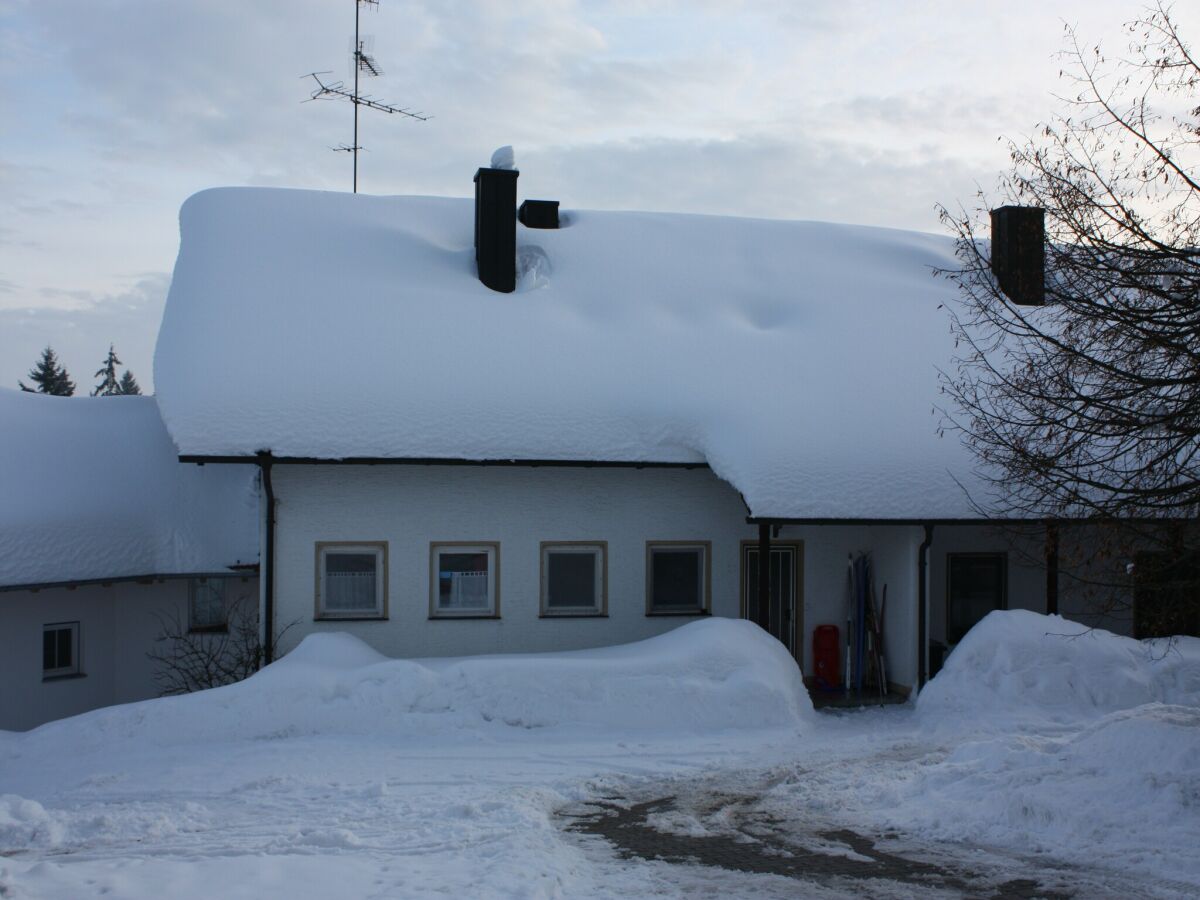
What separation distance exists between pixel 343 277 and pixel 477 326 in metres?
2.51

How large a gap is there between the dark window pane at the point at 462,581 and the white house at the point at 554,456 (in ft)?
0.10

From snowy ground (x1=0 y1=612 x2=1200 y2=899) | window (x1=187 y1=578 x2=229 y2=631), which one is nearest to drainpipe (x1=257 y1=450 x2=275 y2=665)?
snowy ground (x1=0 y1=612 x2=1200 y2=899)

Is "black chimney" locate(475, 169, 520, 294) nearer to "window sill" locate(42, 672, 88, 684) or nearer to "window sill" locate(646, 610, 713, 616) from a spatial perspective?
"window sill" locate(646, 610, 713, 616)

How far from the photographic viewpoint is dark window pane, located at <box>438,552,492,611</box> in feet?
50.7

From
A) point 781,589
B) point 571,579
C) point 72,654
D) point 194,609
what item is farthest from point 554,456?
point 72,654

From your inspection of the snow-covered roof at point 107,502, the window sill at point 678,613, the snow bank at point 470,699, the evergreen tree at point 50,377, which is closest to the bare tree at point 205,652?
the snow-covered roof at point 107,502

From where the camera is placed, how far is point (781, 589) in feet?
54.3

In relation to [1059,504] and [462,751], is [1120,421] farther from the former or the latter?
[462,751]

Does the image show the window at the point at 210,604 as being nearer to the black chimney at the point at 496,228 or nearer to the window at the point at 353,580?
the window at the point at 353,580

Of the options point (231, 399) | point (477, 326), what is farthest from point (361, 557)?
point (477, 326)

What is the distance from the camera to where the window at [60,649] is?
16.2 meters

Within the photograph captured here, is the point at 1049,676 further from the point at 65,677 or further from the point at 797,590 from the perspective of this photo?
the point at 65,677

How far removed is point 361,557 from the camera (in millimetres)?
15312

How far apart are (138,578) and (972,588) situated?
40.6 feet
